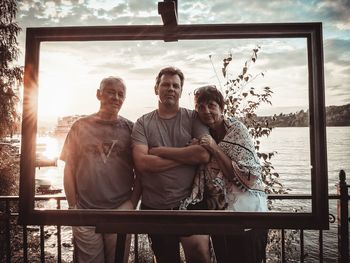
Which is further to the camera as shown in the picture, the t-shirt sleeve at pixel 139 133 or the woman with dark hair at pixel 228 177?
the t-shirt sleeve at pixel 139 133

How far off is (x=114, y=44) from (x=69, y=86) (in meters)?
0.40

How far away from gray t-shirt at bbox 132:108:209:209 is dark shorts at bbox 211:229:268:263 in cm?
49

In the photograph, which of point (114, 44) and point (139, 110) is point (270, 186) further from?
point (114, 44)

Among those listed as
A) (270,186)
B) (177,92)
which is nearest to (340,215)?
(270,186)

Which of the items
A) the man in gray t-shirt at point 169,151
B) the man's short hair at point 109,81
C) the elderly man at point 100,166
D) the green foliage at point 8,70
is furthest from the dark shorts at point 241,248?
the green foliage at point 8,70

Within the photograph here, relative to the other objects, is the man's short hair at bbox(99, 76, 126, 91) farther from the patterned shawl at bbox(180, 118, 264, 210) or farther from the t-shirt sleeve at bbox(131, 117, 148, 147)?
the patterned shawl at bbox(180, 118, 264, 210)

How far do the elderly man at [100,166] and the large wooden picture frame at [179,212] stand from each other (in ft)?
1.46

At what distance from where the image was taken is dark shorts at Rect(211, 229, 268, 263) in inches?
90.8

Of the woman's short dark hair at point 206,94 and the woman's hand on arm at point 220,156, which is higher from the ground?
the woman's short dark hair at point 206,94

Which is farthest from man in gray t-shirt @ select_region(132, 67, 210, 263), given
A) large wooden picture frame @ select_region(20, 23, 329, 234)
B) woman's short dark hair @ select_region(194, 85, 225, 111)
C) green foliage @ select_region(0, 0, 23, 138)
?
green foliage @ select_region(0, 0, 23, 138)

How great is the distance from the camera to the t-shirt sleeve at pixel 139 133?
2.24 meters

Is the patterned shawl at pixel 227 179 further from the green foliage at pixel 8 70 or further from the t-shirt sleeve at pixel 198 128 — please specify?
the green foliage at pixel 8 70

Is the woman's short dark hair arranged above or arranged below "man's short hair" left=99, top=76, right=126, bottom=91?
below

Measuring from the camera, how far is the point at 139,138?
2.25 metres
